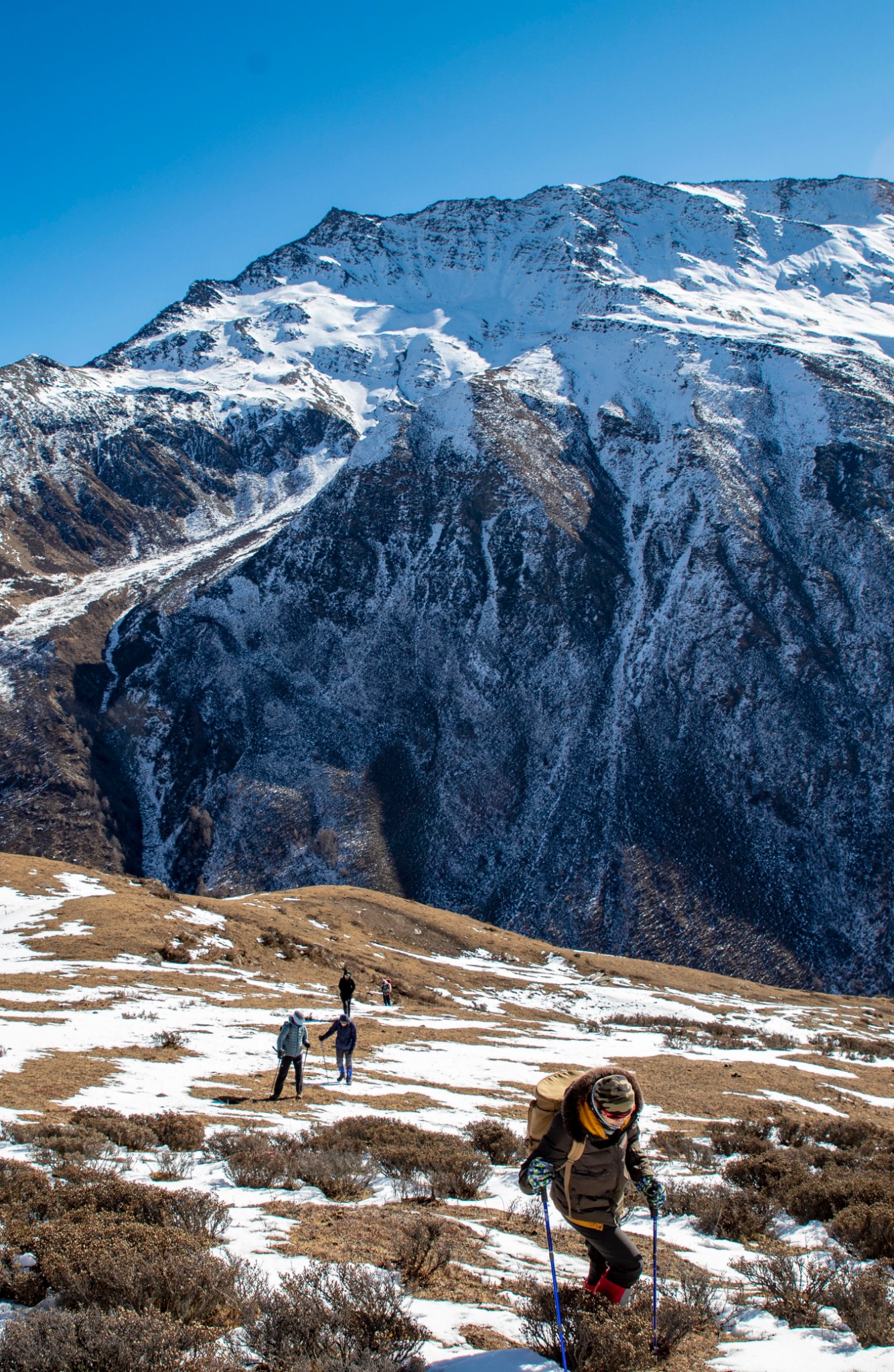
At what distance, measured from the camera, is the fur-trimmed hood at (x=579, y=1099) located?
5.70 m

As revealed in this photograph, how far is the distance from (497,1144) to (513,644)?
7911 cm

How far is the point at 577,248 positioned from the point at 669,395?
294 ft

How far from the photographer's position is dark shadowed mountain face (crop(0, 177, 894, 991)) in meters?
73.2

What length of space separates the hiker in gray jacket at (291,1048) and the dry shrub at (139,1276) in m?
8.69

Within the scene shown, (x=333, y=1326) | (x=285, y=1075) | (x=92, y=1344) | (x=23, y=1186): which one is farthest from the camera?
(x=285, y=1075)

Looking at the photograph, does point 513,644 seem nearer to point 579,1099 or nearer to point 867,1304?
point 867,1304

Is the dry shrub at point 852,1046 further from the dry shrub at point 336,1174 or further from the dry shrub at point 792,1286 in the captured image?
the dry shrub at point 336,1174

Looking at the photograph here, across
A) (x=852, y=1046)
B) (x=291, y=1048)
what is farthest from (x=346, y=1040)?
(x=852, y=1046)

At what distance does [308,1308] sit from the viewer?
509cm

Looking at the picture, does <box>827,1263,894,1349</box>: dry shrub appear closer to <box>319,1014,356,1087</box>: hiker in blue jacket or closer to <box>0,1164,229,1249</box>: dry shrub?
<box>0,1164,229,1249</box>: dry shrub

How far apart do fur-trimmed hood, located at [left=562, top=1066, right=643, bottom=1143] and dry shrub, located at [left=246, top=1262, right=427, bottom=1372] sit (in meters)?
1.59

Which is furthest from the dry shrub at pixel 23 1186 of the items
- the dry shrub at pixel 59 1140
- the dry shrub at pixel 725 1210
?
the dry shrub at pixel 725 1210

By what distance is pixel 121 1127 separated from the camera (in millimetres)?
10008

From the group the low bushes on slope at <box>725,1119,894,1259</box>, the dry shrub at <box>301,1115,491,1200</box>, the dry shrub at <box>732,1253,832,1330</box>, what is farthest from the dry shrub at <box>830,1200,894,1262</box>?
the dry shrub at <box>301,1115,491,1200</box>
